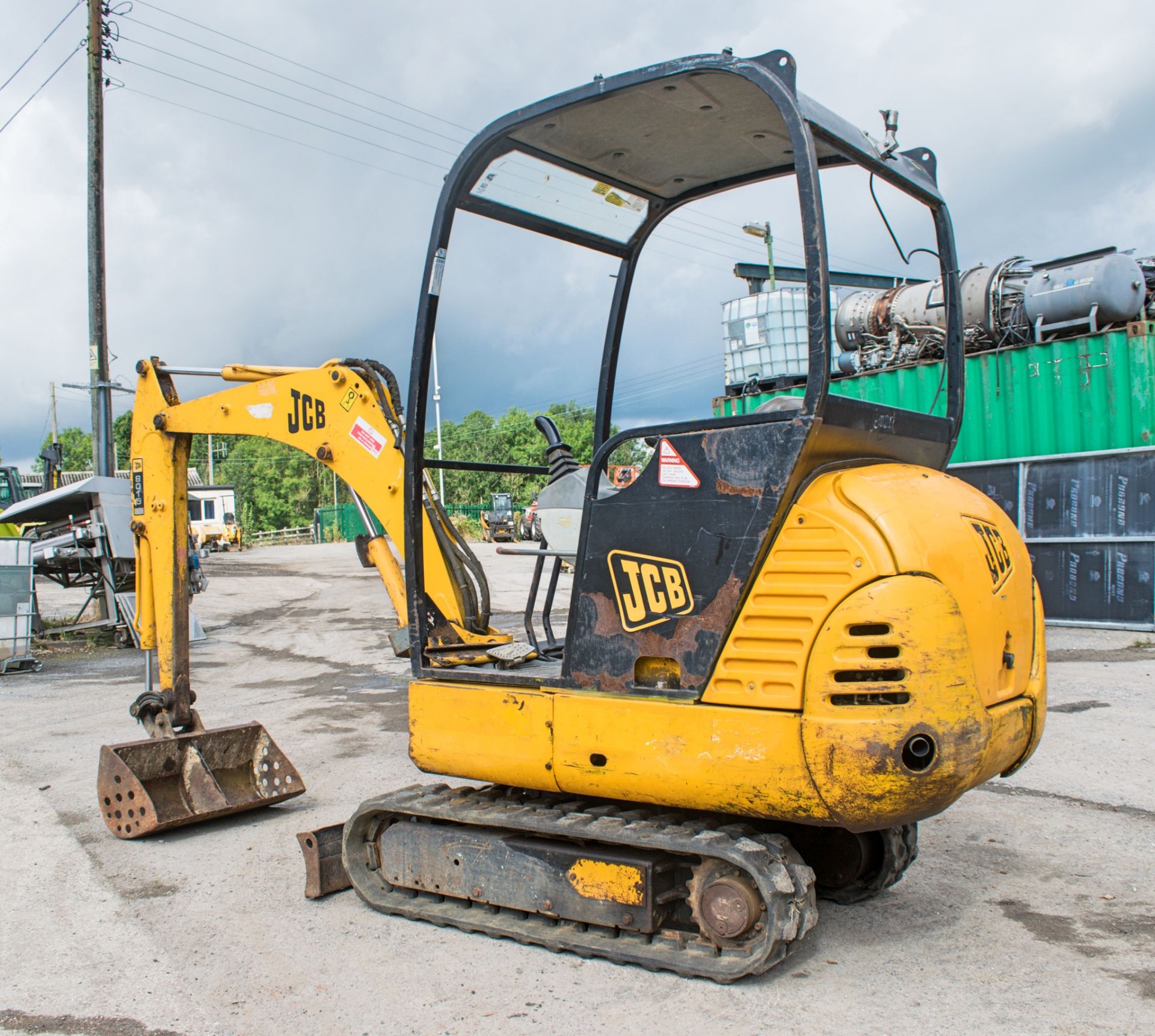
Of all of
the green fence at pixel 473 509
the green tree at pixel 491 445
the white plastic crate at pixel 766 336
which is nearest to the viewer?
the white plastic crate at pixel 766 336

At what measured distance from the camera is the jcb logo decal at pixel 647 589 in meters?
3.48

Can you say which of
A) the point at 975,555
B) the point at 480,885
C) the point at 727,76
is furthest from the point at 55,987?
the point at 727,76

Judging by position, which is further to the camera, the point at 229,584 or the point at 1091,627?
the point at 229,584

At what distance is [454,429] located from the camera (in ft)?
232

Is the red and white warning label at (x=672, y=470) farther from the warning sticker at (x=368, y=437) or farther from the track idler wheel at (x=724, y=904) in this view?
the warning sticker at (x=368, y=437)

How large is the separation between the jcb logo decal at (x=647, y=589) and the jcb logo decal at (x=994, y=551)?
38.2 inches

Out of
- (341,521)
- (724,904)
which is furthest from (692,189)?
(341,521)

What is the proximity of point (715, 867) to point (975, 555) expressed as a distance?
4.43 feet

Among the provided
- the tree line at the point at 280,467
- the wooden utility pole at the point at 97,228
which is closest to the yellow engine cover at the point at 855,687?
the wooden utility pole at the point at 97,228

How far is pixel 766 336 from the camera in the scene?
13.9 meters

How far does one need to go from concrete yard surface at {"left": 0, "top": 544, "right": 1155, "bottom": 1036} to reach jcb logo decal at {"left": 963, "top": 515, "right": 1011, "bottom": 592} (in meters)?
1.37

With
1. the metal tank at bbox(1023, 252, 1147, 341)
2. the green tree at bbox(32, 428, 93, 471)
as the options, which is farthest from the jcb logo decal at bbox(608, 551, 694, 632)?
the green tree at bbox(32, 428, 93, 471)

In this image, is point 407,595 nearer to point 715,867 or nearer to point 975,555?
point 715,867

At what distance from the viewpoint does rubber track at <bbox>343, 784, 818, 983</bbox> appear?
3.36m
